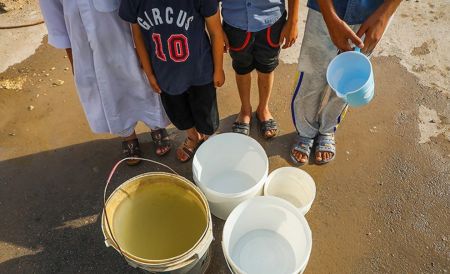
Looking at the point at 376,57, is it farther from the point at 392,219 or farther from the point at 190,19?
the point at 190,19

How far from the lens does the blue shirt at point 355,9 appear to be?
2006 mm

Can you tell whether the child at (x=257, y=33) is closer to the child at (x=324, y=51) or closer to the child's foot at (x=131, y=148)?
the child at (x=324, y=51)

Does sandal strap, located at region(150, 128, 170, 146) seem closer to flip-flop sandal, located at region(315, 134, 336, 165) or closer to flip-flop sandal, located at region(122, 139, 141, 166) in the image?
flip-flop sandal, located at region(122, 139, 141, 166)

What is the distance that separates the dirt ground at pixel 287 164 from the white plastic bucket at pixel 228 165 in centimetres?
23

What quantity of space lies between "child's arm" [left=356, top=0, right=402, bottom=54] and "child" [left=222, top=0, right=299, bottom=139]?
43 cm

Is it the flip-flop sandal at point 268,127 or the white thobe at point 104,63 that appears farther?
the flip-flop sandal at point 268,127

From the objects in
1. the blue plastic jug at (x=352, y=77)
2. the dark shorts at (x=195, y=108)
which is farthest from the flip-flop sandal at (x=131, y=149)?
the blue plastic jug at (x=352, y=77)

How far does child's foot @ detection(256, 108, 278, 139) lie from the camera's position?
2948 millimetres

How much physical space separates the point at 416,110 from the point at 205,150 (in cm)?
183

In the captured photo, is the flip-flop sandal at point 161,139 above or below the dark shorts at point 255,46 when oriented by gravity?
below

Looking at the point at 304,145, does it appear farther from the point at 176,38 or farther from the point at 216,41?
the point at 176,38

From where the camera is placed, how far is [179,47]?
6.70ft

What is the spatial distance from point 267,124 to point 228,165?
508 millimetres

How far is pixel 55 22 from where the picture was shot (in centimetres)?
208
